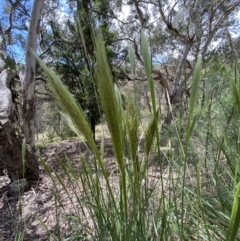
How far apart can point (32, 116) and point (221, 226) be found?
3457mm

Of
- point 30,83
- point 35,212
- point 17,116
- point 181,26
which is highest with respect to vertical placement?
point 181,26

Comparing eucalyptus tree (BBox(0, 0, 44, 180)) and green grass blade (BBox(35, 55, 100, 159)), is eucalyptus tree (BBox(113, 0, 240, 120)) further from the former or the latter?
green grass blade (BBox(35, 55, 100, 159))

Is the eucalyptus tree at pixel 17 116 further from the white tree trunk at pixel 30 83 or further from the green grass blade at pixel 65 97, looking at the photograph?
the green grass blade at pixel 65 97

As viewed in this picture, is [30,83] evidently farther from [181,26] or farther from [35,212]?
[181,26]

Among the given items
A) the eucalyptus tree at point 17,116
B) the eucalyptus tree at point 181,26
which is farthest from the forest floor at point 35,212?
the eucalyptus tree at point 181,26

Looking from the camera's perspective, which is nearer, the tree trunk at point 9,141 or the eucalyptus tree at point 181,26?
the tree trunk at point 9,141

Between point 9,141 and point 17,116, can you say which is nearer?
point 9,141

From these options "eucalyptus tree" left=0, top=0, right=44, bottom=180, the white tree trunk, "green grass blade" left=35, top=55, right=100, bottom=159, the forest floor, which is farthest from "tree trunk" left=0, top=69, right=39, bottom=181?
"green grass blade" left=35, top=55, right=100, bottom=159

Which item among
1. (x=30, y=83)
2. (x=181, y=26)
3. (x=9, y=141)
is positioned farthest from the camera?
(x=181, y=26)

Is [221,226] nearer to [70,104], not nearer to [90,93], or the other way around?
[70,104]

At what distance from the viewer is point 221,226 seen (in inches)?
32.1

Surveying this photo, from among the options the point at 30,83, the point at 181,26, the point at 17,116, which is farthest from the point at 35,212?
the point at 181,26

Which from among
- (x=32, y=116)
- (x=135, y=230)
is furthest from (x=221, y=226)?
(x=32, y=116)

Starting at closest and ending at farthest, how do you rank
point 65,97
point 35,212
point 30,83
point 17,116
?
point 65,97 < point 35,212 < point 17,116 < point 30,83
